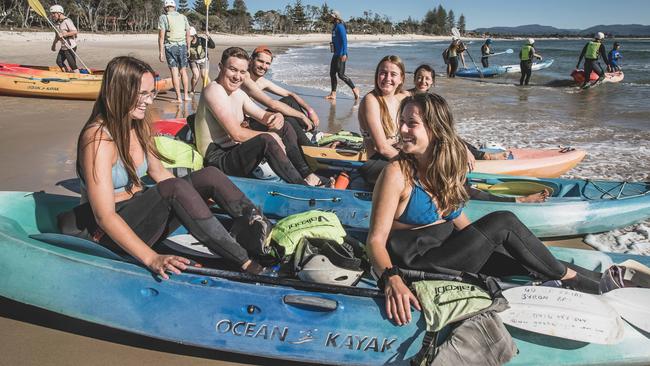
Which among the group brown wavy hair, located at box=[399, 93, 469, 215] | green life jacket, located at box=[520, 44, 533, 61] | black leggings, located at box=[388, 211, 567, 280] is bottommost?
black leggings, located at box=[388, 211, 567, 280]

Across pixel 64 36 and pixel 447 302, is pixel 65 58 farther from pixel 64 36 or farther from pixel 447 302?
pixel 447 302

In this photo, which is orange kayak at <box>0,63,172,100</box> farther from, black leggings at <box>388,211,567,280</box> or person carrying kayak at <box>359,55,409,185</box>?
black leggings at <box>388,211,567,280</box>

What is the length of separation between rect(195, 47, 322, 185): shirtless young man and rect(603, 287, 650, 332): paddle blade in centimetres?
261

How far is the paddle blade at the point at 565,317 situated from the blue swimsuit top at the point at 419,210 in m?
0.52

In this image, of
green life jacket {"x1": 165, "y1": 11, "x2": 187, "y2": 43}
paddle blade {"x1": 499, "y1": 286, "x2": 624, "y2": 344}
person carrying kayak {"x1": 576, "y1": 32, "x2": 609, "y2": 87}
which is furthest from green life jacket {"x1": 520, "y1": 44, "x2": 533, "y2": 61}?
paddle blade {"x1": 499, "y1": 286, "x2": 624, "y2": 344}

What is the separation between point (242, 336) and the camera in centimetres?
253

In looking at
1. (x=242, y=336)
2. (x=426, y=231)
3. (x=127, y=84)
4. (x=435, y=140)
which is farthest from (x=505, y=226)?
(x=127, y=84)

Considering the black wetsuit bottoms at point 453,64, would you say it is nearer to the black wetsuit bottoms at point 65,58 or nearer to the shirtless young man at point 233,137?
the black wetsuit bottoms at point 65,58

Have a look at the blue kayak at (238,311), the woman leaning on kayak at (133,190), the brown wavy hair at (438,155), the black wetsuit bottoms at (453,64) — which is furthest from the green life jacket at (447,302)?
the black wetsuit bottoms at (453,64)

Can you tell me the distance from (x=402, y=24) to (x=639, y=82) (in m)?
124

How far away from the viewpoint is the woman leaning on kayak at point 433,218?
2.54 meters

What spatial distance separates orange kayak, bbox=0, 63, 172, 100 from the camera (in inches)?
397

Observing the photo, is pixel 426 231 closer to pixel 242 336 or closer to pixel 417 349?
pixel 417 349

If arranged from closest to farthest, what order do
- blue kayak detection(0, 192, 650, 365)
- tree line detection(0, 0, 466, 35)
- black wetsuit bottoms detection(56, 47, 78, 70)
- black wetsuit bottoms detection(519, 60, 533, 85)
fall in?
blue kayak detection(0, 192, 650, 365) → black wetsuit bottoms detection(56, 47, 78, 70) → black wetsuit bottoms detection(519, 60, 533, 85) → tree line detection(0, 0, 466, 35)
